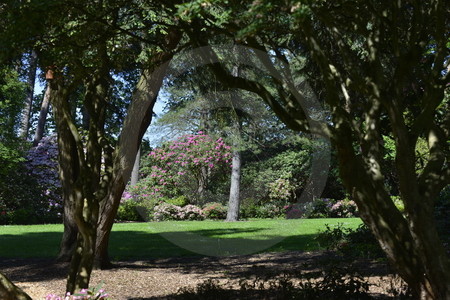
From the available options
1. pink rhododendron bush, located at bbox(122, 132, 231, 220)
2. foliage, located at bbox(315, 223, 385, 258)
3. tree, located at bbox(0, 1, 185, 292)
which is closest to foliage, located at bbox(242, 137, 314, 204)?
pink rhododendron bush, located at bbox(122, 132, 231, 220)

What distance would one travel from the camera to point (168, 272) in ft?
26.2

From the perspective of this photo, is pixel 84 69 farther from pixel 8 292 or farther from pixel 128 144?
pixel 128 144

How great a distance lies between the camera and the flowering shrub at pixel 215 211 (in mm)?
20531

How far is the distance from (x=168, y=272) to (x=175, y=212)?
1153cm

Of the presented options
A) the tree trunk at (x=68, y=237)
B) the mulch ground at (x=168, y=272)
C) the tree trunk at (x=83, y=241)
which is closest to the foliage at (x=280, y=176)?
the mulch ground at (x=168, y=272)

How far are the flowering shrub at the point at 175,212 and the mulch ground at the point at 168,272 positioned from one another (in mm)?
9647

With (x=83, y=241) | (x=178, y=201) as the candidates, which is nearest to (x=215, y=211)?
(x=178, y=201)

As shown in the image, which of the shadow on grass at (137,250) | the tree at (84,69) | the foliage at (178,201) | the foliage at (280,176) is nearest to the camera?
the tree at (84,69)

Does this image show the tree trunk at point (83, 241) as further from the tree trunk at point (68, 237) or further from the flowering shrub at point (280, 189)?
the flowering shrub at point (280, 189)

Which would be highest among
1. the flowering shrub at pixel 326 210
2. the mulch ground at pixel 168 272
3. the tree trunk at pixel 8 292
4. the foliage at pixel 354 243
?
the flowering shrub at pixel 326 210

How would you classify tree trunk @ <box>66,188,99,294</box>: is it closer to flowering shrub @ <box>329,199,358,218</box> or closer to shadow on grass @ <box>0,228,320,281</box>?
shadow on grass @ <box>0,228,320,281</box>

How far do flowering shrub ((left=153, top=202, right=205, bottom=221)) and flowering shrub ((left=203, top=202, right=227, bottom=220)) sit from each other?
60 centimetres

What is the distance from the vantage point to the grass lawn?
1035 centimetres

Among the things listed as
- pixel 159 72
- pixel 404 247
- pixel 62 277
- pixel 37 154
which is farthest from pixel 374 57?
pixel 37 154
